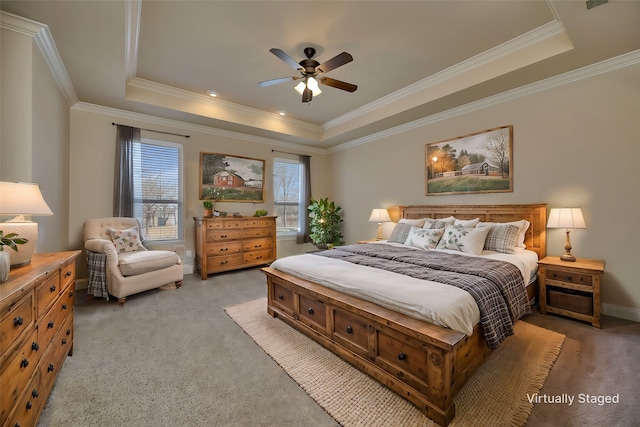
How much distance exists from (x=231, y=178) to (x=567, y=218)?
490cm

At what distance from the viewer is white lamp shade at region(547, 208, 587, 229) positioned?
2.73 metres

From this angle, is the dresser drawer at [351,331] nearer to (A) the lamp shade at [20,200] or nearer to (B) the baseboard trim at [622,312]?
(A) the lamp shade at [20,200]

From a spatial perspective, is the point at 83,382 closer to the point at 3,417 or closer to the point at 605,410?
the point at 3,417

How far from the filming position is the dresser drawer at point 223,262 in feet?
14.2

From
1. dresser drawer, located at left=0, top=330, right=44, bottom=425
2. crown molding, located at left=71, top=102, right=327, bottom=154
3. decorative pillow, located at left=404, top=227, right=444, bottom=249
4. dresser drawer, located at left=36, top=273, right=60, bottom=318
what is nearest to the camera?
dresser drawer, located at left=0, top=330, right=44, bottom=425

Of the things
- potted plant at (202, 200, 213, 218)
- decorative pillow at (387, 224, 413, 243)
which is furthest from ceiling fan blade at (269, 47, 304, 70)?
potted plant at (202, 200, 213, 218)

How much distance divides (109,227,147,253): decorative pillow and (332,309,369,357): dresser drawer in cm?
320

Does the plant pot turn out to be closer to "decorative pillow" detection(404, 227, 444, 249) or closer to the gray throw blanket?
the gray throw blanket

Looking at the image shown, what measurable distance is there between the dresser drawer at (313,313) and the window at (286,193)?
11.0 feet

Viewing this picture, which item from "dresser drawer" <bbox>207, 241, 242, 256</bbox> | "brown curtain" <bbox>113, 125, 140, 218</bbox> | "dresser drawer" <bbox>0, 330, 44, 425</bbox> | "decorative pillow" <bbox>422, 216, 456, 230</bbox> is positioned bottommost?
"dresser drawer" <bbox>0, 330, 44, 425</bbox>

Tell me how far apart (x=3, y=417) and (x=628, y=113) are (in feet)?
16.4

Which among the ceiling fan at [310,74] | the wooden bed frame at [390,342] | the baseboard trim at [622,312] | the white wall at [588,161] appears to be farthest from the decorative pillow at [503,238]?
the ceiling fan at [310,74]

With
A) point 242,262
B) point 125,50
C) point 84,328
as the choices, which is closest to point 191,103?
point 125,50

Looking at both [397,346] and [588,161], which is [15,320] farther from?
[588,161]
